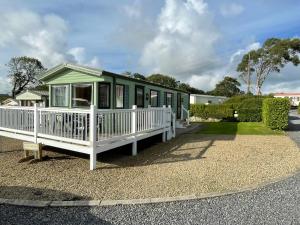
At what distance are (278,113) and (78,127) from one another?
11.7 metres

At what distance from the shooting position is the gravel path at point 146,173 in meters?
4.79

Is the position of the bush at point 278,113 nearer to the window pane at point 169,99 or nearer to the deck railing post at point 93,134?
the window pane at point 169,99

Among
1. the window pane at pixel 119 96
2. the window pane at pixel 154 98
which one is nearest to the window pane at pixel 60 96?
the window pane at pixel 119 96

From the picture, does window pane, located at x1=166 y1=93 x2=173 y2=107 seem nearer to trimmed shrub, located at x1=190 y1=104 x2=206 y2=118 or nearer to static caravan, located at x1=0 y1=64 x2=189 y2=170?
static caravan, located at x1=0 y1=64 x2=189 y2=170

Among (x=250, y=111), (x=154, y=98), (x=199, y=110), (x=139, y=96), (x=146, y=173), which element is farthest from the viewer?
(x=199, y=110)

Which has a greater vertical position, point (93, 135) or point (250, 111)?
point (250, 111)

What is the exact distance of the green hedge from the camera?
24016 mm

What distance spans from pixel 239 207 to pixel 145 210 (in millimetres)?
1439

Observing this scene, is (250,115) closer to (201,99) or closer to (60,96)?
(60,96)

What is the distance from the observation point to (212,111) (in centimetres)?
2486

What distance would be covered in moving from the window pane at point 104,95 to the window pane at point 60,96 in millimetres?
1868

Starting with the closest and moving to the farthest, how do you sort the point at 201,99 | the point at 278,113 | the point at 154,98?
1. the point at 154,98
2. the point at 278,113
3. the point at 201,99

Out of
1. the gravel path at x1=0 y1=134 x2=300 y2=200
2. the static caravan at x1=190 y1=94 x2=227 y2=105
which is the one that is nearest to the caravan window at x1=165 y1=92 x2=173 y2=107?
the gravel path at x1=0 y1=134 x2=300 y2=200

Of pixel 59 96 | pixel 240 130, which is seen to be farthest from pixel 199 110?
pixel 59 96
